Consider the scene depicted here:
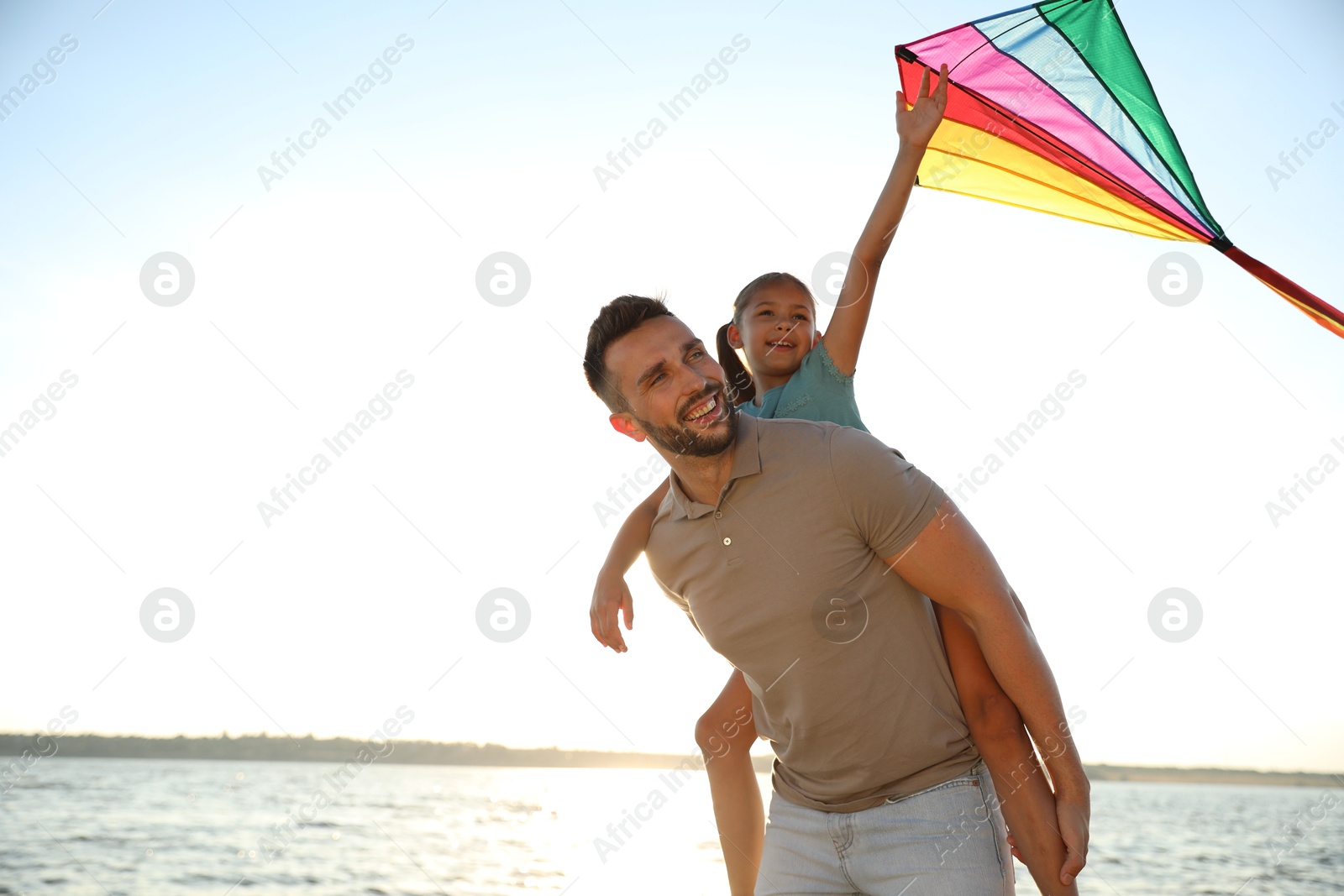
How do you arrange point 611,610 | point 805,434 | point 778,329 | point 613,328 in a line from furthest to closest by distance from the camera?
point 778,329, point 611,610, point 613,328, point 805,434

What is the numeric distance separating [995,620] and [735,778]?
4.74ft

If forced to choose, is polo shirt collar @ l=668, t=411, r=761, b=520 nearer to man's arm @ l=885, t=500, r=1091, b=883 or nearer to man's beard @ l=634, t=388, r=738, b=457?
man's beard @ l=634, t=388, r=738, b=457

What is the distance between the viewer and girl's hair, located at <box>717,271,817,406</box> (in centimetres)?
411

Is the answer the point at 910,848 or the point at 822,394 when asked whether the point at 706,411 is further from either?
the point at 910,848

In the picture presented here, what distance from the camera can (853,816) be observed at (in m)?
2.64

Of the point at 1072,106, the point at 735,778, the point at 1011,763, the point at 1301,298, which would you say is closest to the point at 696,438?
the point at 1011,763

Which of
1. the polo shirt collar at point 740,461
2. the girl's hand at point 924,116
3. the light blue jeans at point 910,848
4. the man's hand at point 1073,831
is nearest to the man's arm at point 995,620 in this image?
the man's hand at point 1073,831

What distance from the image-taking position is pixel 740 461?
2770 millimetres

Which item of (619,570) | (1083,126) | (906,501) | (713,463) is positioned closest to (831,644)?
(906,501)

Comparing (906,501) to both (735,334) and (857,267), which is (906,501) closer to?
(857,267)

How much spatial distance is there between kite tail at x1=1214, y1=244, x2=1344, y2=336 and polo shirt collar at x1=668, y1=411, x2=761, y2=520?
175 cm

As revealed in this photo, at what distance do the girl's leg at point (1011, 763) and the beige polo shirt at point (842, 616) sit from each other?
0.05 metres

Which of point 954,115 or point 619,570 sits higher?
point 954,115

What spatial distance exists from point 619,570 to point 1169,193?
8.21 feet
